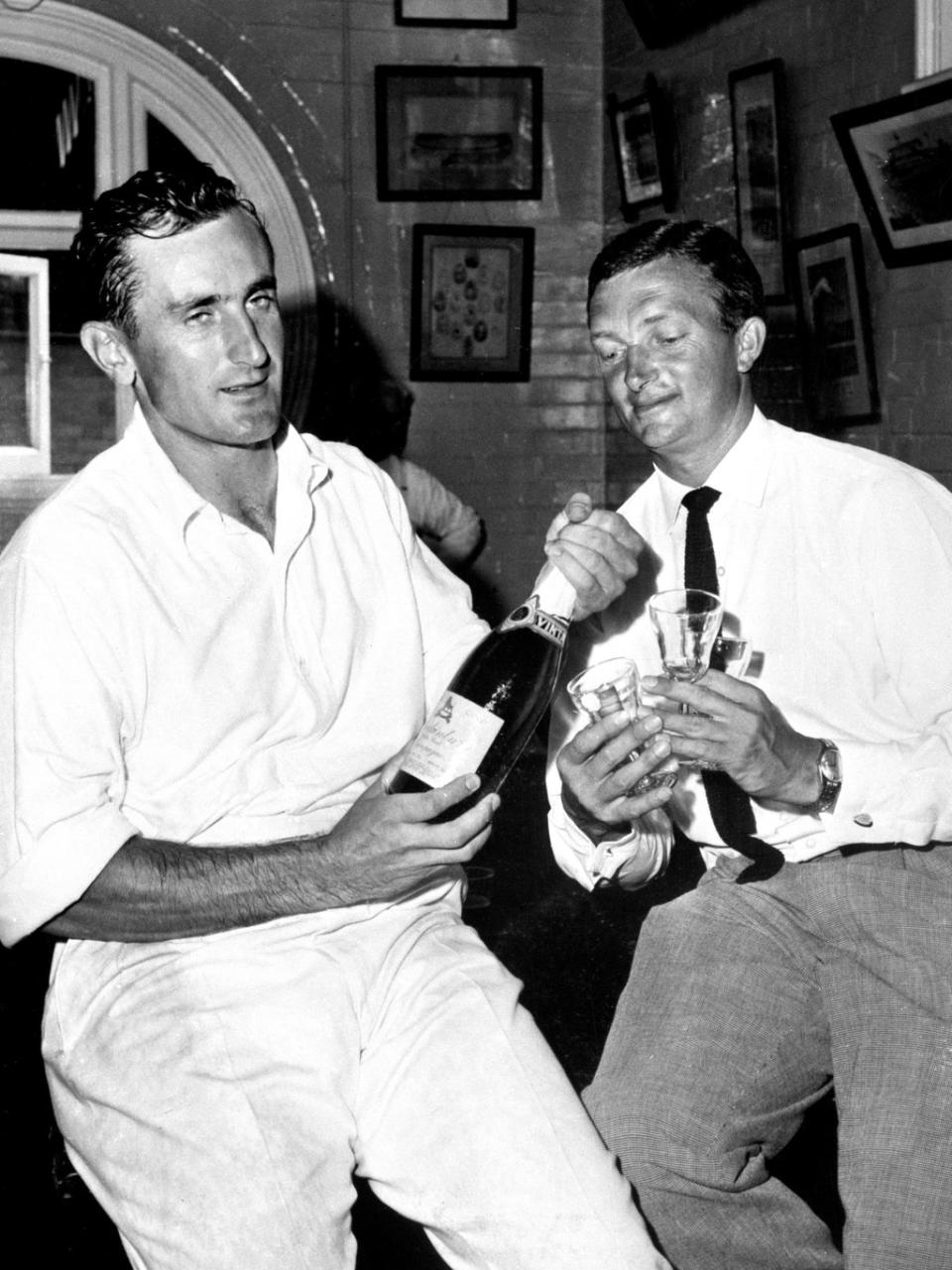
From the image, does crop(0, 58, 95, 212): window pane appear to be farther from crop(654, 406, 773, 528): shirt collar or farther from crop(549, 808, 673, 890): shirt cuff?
crop(549, 808, 673, 890): shirt cuff

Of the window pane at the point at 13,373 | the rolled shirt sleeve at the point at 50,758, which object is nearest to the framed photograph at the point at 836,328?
the rolled shirt sleeve at the point at 50,758

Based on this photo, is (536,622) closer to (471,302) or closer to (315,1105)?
(315,1105)

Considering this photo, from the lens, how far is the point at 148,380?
1641 millimetres

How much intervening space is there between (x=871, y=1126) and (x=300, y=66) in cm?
481

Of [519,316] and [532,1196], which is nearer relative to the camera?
[532,1196]

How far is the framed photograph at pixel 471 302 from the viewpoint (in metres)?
5.42

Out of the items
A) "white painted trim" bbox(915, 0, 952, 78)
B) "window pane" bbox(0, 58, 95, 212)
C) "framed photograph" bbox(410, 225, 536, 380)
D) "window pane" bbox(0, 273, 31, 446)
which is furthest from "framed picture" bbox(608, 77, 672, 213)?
"window pane" bbox(0, 273, 31, 446)

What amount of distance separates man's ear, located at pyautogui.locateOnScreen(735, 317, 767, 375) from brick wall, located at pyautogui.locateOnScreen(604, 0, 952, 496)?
171 cm

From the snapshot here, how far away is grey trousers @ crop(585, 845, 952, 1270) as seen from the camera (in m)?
1.47

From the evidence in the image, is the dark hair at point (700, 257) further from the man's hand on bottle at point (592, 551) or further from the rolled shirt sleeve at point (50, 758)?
the rolled shirt sleeve at point (50, 758)

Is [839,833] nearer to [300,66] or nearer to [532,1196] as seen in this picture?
[532,1196]

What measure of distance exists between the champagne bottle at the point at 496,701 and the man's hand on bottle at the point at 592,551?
0.8 inches

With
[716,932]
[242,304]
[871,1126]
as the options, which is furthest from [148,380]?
[871,1126]

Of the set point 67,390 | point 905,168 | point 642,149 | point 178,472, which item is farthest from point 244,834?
point 642,149
